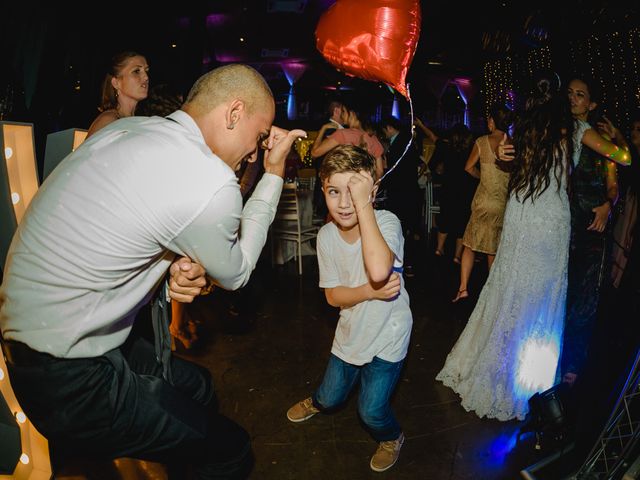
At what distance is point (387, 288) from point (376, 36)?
1.43 metres

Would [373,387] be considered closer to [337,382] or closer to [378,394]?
[378,394]

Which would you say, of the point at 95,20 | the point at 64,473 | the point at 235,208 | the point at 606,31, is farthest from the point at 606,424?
the point at 606,31

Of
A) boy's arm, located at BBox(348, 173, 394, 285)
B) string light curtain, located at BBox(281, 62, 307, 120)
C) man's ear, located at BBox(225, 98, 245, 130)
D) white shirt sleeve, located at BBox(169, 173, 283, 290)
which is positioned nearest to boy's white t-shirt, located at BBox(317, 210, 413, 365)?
boy's arm, located at BBox(348, 173, 394, 285)

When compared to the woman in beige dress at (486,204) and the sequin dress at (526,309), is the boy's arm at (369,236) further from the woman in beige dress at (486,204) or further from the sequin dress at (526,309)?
the woman in beige dress at (486,204)

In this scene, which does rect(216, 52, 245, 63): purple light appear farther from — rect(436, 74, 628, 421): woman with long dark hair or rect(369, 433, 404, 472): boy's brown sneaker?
rect(369, 433, 404, 472): boy's brown sneaker

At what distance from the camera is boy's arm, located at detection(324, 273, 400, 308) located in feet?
5.83

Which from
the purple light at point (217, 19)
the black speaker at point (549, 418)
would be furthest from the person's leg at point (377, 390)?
the purple light at point (217, 19)

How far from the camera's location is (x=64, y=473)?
2127mm

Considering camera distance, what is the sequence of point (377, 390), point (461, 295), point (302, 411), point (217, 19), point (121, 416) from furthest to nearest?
1. point (217, 19)
2. point (461, 295)
3. point (302, 411)
4. point (377, 390)
5. point (121, 416)

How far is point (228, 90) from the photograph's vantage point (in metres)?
1.38

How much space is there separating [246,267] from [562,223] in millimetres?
2045

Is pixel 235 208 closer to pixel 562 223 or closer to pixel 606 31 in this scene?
pixel 562 223

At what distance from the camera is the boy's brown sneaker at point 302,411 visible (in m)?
2.53

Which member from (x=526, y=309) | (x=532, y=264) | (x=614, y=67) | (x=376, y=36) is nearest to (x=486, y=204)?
(x=532, y=264)
